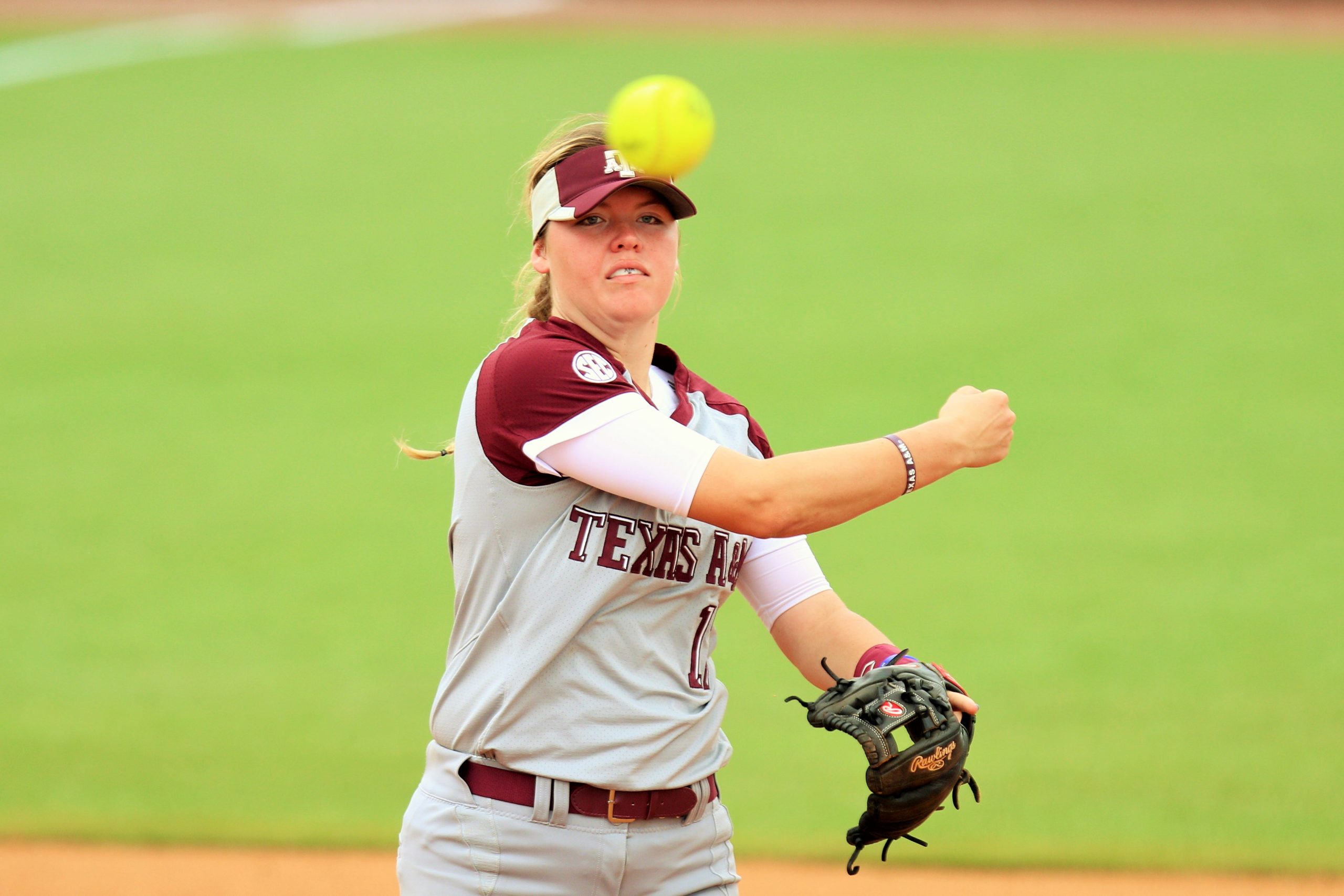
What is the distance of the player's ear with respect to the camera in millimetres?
2725

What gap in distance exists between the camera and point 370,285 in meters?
13.8

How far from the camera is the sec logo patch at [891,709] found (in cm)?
263

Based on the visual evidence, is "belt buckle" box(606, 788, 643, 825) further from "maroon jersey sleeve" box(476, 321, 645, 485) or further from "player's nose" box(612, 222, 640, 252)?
"player's nose" box(612, 222, 640, 252)

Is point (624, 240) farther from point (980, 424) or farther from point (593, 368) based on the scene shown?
point (980, 424)

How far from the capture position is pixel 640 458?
92.7 inches

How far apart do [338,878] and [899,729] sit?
2966mm

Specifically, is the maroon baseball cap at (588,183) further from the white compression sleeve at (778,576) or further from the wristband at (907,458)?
the white compression sleeve at (778,576)

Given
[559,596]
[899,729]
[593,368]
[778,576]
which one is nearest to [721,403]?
[778,576]

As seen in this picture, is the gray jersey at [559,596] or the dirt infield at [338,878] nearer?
the gray jersey at [559,596]

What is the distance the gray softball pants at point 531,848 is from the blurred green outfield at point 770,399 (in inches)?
49.0

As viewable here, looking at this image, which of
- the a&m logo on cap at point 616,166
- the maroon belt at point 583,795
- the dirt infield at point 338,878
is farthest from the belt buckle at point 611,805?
the dirt infield at point 338,878

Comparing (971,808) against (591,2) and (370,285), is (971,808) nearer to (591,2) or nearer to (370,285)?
(370,285)

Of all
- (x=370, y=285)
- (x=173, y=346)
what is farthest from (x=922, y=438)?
(x=370, y=285)

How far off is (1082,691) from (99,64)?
1827 centimetres
